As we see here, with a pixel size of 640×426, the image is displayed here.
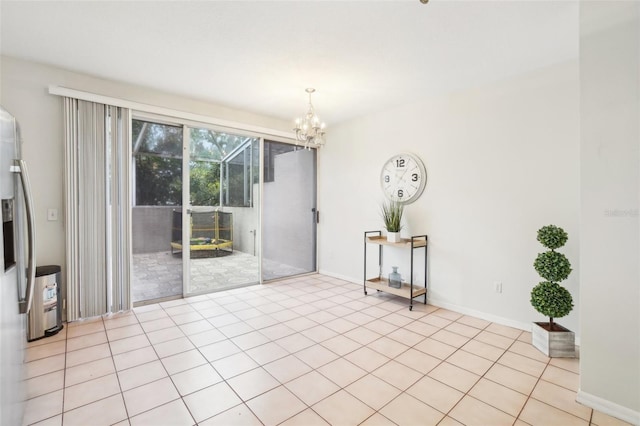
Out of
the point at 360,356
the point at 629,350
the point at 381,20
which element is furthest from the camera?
the point at 360,356

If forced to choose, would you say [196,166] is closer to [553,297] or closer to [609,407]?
[553,297]

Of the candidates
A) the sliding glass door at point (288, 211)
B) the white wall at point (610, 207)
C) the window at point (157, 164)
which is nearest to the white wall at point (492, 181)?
the white wall at point (610, 207)

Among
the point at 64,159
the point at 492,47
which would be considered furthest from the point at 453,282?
the point at 64,159

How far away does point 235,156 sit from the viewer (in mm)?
4434

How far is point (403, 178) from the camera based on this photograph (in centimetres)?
400

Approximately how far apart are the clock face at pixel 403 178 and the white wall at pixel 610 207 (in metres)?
1.97

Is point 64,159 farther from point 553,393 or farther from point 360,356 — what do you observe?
point 553,393

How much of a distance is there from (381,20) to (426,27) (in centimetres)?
37

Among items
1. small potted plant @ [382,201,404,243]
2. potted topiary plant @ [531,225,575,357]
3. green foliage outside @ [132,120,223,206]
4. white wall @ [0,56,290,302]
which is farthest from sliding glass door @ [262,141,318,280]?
potted topiary plant @ [531,225,575,357]

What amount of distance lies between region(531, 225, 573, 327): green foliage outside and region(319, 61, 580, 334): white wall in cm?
31

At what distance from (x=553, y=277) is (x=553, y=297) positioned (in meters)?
0.17

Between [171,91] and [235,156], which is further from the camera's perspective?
[235,156]

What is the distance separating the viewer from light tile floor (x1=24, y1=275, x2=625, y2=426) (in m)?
1.78

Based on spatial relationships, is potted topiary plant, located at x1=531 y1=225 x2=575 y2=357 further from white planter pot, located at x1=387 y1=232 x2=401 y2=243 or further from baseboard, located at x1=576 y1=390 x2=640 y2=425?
white planter pot, located at x1=387 y1=232 x2=401 y2=243
